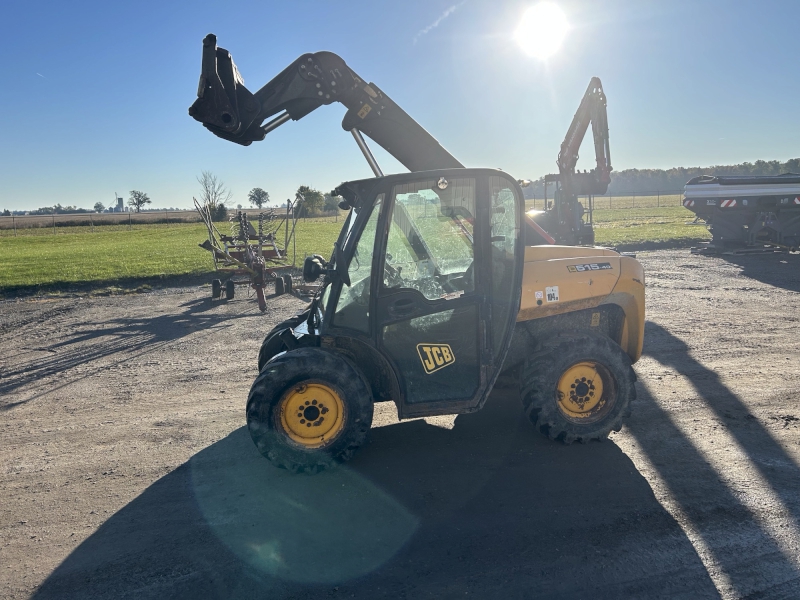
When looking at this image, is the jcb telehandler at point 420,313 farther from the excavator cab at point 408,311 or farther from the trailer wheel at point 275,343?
the trailer wheel at point 275,343

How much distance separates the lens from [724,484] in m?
4.09

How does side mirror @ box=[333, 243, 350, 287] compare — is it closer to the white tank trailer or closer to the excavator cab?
the excavator cab

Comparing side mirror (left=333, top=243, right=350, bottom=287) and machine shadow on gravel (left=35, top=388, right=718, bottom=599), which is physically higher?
side mirror (left=333, top=243, right=350, bottom=287)

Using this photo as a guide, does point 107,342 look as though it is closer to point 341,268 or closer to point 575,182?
point 341,268

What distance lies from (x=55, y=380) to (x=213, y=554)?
4.70 meters

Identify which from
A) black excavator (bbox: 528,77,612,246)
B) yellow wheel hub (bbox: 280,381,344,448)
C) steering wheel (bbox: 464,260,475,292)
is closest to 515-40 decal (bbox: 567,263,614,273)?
steering wheel (bbox: 464,260,475,292)

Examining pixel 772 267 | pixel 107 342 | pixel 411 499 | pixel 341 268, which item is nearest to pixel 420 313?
pixel 341 268

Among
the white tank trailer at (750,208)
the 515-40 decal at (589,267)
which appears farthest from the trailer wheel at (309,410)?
the white tank trailer at (750,208)

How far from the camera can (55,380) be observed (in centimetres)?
697

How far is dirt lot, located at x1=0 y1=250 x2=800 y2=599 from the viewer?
3.20 metres

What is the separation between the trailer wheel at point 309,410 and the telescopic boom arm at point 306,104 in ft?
6.63

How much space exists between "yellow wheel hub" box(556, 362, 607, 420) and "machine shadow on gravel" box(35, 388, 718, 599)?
0.29 meters

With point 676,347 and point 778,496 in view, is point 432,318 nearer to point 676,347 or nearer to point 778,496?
point 778,496

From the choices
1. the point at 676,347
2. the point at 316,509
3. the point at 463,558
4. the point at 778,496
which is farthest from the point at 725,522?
the point at 676,347
